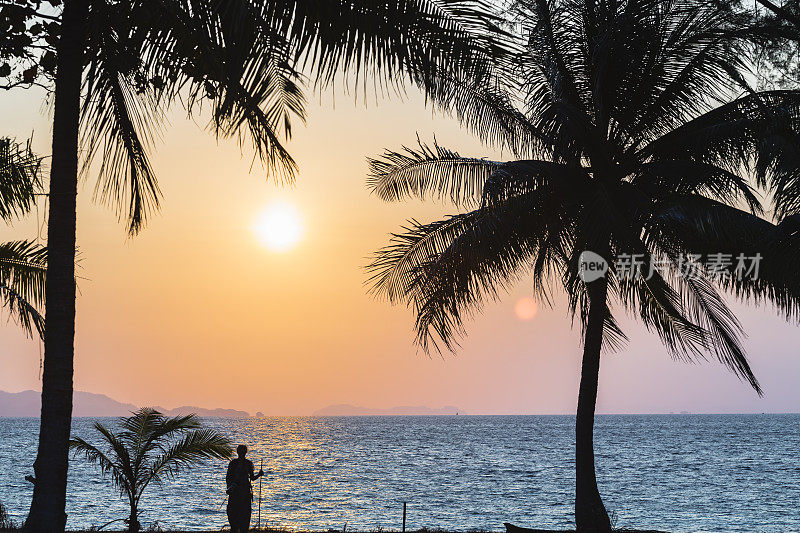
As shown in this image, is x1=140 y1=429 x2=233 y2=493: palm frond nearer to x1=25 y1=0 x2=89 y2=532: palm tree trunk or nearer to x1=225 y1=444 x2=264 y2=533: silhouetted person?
x1=225 y1=444 x2=264 y2=533: silhouetted person

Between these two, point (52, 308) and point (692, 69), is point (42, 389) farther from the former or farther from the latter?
point (692, 69)

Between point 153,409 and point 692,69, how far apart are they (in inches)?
494

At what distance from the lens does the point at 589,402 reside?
14.9m

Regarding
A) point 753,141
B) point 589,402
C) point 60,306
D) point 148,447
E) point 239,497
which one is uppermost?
point 753,141

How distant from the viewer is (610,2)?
1466cm

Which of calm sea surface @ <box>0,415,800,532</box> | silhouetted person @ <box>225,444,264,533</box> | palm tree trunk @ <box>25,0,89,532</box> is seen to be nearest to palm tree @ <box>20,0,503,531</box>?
palm tree trunk @ <box>25,0,89,532</box>

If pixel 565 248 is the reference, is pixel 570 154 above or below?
above

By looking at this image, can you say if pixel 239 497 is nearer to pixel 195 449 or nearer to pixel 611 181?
pixel 195 449

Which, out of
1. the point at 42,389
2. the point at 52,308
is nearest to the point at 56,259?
the point at 52,308

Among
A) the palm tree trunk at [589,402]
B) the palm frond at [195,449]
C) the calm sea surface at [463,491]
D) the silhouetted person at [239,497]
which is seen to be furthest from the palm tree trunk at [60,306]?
the calm sea surface at [463,491]

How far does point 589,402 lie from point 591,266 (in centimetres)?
265

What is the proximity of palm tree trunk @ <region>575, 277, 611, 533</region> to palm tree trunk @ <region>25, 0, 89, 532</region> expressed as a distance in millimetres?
9742

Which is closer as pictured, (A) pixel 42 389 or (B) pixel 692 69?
(A) pixel 42 389

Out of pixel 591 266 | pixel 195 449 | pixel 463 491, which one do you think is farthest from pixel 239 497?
pixel 463 491
